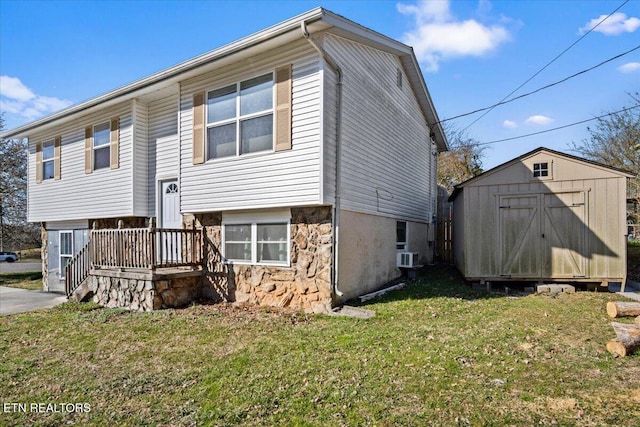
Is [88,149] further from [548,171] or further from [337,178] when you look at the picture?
[548,171]

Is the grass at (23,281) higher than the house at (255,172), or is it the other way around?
the house at (255,172)

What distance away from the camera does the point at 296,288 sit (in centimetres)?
732

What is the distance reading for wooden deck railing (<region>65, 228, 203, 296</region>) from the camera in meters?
7.87

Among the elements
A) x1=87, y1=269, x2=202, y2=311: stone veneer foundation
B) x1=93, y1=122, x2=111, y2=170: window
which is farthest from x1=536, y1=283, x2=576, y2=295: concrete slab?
x1=93, y1=122, x2=111, y2=170: window

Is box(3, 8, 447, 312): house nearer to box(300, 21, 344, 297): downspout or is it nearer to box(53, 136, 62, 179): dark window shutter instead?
box(300, 21, 344, 297): downspout

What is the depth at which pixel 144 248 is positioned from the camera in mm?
7918

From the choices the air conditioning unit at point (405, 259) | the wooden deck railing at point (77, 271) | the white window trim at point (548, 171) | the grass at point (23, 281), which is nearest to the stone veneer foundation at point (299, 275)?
the air conditioning unit at point (405, 259)

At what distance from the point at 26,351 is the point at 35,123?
9.31 m

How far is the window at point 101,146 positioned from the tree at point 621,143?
1756cm

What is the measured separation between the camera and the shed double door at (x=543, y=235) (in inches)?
314

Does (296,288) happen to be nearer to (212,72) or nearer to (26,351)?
(26,351)

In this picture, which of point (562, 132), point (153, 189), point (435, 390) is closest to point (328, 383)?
point (435, 390)

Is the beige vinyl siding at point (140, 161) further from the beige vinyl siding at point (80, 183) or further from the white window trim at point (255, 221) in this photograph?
the white window trim at point (255, 221)

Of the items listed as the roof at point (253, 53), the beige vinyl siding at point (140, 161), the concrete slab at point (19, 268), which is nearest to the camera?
the roof at point (253, 53)
